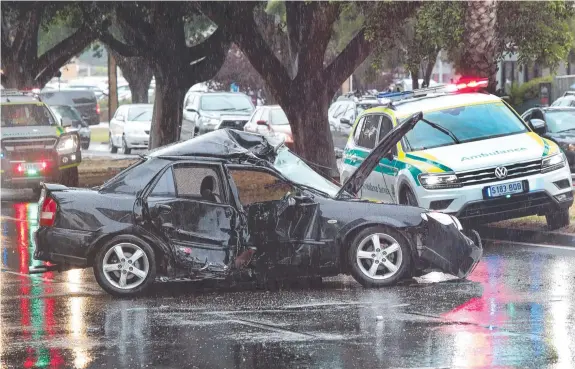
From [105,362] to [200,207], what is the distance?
3380 millimetres

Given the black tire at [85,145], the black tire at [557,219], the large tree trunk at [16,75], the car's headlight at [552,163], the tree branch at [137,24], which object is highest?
the tree branch at [137,24]

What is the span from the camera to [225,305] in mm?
11172

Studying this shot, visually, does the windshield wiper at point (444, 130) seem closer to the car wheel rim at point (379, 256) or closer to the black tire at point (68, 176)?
the car wheel rim at point (379, 256)

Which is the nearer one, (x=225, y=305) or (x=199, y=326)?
(x=199, y=326)

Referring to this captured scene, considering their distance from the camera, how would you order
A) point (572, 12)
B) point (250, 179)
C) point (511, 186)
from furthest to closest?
point (572, 12), point (250, 179), point (511, 186)

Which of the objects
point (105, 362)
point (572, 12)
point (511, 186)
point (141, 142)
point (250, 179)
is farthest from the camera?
point (141, 142)

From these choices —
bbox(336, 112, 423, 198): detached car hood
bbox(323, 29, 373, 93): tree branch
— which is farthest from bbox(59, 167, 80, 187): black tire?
bbox(336, 112, 423, 198): detached car hood

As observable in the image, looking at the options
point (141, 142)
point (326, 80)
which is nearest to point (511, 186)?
point (326, 80)

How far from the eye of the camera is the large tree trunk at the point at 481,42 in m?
20.0

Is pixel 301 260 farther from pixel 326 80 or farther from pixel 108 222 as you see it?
pixel 326 80

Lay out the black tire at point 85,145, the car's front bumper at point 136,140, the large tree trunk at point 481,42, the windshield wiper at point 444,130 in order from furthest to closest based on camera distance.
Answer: the black tire at point 85,145 < the car's front bumper at point 136,140 < the large tree trunk at point 481,42 < the windshield wiper at point 444,130

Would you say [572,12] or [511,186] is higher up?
[572,12]

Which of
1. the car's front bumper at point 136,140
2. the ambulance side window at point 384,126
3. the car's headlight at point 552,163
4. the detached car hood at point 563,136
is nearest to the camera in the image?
the car's headlight at point 552,163

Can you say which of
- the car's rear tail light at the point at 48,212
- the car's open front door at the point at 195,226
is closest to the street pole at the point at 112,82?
the car's rear tail light at the point at 48,212
